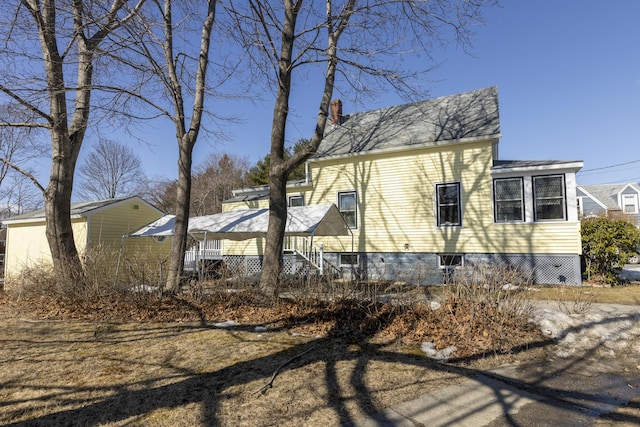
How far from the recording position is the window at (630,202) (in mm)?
31938

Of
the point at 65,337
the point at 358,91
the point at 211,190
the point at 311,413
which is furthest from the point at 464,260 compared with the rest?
the point at 211,190

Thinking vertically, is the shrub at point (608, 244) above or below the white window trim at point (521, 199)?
below

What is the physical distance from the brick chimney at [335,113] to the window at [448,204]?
22.4ft

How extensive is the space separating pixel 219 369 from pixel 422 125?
12556mm

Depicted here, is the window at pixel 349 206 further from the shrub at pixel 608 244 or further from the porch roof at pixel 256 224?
the shrub at pixel 608 244

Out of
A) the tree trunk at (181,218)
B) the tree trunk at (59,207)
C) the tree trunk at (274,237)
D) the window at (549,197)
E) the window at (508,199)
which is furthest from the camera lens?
the window at (508,199)

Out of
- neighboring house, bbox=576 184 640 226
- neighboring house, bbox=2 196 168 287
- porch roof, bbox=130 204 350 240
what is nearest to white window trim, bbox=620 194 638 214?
neighboring house, bbox=576 184 640 226

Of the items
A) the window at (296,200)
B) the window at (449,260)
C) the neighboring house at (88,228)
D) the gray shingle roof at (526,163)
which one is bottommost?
the window at (449,260)

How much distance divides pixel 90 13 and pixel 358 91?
19.8ft

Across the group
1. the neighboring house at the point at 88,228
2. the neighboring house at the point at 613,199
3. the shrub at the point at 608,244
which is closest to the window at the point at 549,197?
the shrub at the point at 608,244

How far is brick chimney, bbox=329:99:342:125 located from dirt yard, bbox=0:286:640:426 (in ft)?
41.6

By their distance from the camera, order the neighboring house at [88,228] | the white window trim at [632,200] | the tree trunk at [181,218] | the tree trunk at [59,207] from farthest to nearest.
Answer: the white window trim at [632,200] < the neighboring house at [88,228] < the tree trunk at [59,207] < the tree trunk at [181,218]

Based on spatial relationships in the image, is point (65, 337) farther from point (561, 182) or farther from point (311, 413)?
point (561, 182)

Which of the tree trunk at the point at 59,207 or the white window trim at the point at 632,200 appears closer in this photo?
the tree trunk at the point at 59,207
